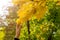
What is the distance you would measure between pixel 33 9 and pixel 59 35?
318cm

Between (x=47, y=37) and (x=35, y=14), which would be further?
(x=47, y=37)

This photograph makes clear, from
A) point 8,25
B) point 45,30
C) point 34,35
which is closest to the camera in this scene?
point 45,30

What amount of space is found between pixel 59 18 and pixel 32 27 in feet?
3.30

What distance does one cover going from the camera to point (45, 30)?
5.55 metres

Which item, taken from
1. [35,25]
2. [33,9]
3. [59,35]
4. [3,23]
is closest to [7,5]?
[3,23]

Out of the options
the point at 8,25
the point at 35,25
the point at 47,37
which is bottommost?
the point at 8,25

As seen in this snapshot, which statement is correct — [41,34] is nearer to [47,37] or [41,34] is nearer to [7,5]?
[47,37]

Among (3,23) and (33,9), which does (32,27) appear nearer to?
(33,9)

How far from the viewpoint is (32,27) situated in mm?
6035

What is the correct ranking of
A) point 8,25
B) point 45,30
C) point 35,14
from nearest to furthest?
point 35,14 < point 45,30 < point 8,25

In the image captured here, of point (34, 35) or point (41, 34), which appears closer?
point (41, 34)

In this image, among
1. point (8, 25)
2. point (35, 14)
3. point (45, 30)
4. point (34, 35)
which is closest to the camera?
Result: point (35, 14)

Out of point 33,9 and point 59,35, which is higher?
point 33,9

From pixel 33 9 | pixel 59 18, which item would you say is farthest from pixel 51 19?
pixel 33 9
